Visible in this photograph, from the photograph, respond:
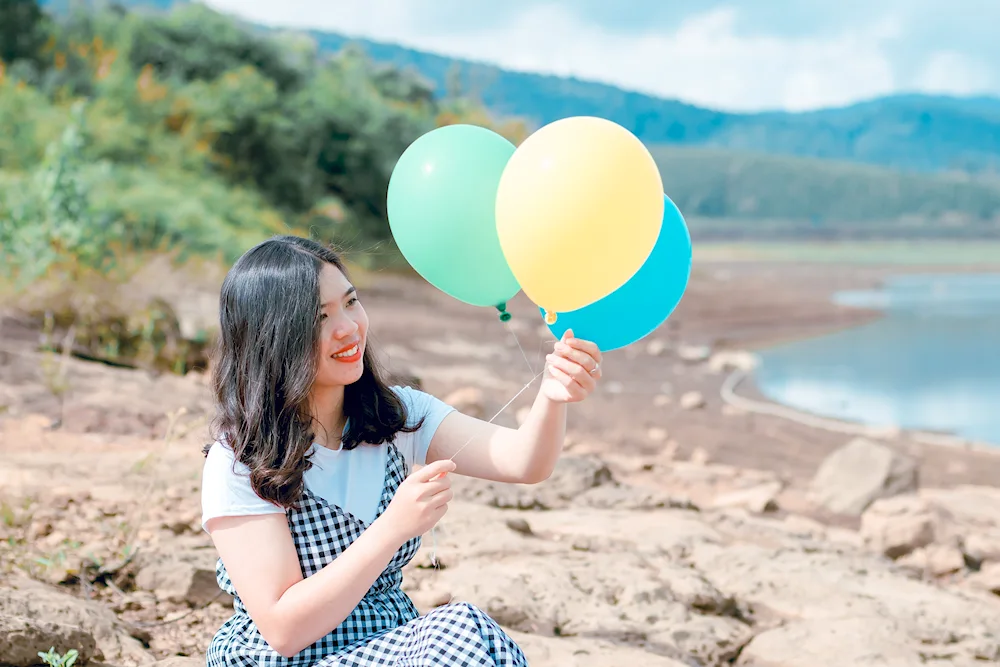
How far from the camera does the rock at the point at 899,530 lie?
4.29 meters

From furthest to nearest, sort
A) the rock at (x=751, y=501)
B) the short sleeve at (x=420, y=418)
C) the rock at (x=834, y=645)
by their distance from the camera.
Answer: the rock at (x=751, y=501) < the rock at (x=834, y=645) < the short sleeve at (x=420, y=418)

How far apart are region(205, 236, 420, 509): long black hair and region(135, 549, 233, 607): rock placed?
3.88 feet

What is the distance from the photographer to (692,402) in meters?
9.23

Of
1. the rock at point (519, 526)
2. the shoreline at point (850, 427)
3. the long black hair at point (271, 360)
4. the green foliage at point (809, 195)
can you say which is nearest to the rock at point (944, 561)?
the rock at point (519, 526)

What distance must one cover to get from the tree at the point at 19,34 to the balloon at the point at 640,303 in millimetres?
13774

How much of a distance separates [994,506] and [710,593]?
359 cm

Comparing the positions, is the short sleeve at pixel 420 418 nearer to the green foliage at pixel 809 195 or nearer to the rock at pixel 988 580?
the rock at pixel 988 580

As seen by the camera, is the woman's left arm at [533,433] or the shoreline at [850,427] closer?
the woman's left arm at [533,433]

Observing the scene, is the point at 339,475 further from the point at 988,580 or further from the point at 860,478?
the point at 860,478

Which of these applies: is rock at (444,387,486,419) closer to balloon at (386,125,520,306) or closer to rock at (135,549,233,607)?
rock at (135,549,233,607)

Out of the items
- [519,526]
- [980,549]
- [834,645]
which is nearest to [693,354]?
[980,549]

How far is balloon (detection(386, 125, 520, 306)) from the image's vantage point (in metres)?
2.13

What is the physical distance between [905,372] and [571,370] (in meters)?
12.1

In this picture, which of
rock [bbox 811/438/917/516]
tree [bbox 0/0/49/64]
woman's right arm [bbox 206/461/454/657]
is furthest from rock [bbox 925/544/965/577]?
tree [bbox 0/0/49/64]
